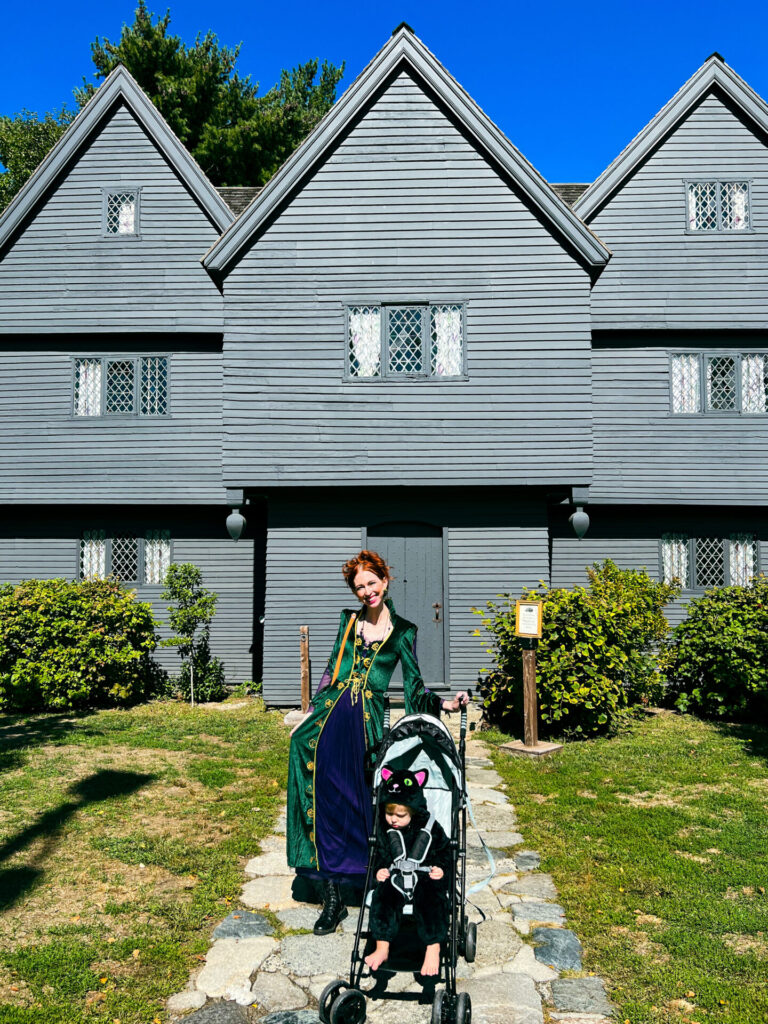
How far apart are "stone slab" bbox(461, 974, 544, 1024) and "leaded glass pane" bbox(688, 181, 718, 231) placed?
14.0 meters

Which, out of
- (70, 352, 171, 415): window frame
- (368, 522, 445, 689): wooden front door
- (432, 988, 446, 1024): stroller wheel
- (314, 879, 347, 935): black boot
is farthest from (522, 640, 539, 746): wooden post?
(70, 352, 171, 415): window frame

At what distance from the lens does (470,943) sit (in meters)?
4.76

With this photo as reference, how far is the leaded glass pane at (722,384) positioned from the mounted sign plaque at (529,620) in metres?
6.95

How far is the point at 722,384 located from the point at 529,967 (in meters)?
12.5

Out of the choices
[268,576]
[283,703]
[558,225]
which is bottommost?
[283,703]

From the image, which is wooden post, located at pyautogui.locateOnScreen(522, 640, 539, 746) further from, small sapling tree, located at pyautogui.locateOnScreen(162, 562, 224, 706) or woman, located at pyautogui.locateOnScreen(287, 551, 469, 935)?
small sapling tree, located at pyautogui.locateOnScreen(162, 562, 224, 706)

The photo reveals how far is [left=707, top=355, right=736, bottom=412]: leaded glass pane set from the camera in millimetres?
14953

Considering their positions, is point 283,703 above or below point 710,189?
below

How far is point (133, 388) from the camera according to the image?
50.0 ft

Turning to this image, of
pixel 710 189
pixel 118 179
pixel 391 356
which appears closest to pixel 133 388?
pixel 118 179

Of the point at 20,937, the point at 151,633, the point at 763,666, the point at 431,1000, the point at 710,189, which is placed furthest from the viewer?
the point at 710,189

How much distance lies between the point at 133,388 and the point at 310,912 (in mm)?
11629

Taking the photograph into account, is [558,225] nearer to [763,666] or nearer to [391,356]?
[391,356]

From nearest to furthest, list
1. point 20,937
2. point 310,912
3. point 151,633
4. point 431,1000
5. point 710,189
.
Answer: point 431,1000 → point 20,937 → point 310,912 → point 151,633 → point 710,189
